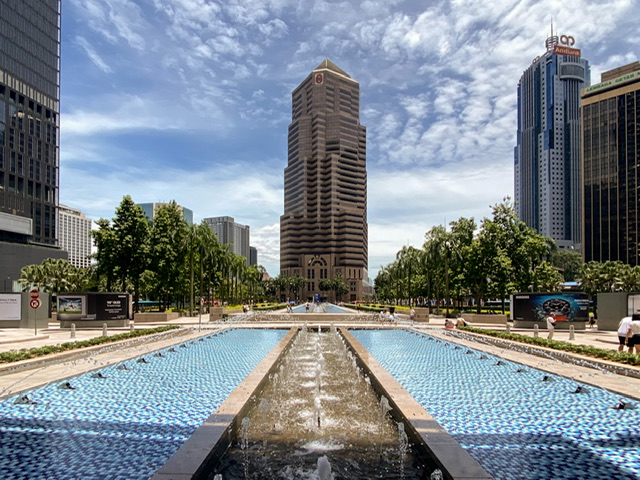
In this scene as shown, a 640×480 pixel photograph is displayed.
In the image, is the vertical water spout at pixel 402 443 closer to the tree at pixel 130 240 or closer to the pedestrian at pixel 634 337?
the pedestrian at pixel 634 337

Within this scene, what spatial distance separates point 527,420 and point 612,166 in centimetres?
15142

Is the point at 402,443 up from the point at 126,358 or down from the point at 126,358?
up

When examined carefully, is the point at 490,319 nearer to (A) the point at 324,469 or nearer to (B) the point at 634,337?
(B) the point at 634,337

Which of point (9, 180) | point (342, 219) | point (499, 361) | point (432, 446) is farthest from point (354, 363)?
point (342, 219)

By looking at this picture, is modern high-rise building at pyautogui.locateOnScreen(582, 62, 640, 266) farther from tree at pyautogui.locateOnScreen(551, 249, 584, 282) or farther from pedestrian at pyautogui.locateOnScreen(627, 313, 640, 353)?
pedestrian at pyautogui.locateOnScreen(627, 313, 640, 353)

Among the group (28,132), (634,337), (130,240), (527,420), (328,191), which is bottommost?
(527,420)

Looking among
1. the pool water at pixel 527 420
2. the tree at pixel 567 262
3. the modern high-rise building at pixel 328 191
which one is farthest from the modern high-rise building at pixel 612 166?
the pool water at pixel 527 420

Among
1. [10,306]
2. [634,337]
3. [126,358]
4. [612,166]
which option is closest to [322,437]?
[126,358]

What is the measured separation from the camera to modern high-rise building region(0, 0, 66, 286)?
85000 mm

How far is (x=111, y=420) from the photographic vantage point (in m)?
9.27

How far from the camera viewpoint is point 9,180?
286 feet

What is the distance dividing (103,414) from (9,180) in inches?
3748

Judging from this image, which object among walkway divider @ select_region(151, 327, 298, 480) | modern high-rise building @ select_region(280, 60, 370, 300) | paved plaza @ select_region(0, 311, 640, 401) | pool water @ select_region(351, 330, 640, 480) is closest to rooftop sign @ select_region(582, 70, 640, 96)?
modern high-rise building @ select_region(280, 60, 370, 300)

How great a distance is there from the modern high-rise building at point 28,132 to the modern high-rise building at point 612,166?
13845 cm
